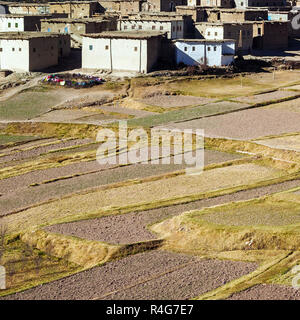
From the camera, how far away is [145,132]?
33.2 m

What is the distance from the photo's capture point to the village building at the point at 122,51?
1750 inches

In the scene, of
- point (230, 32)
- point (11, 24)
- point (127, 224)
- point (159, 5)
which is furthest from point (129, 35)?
point (127, 224)

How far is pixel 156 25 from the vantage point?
4966 cm

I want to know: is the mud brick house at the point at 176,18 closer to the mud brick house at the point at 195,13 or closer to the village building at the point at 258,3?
the mud brick house at the point at 195,13

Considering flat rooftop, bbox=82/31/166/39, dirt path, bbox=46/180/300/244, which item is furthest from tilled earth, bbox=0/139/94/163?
flat rooftop, bbox=82/31/166/39

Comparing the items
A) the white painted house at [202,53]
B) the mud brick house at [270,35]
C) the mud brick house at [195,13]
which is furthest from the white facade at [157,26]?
the mud brick house at [270,35]

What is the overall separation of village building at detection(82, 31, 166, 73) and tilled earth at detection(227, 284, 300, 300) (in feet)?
89.4

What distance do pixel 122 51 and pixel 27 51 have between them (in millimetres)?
5068

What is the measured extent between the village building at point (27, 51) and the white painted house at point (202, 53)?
6988 mm

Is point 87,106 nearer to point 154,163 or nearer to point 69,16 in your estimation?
point 154,163

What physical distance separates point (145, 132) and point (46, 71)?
13.8m

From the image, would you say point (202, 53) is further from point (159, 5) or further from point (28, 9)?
point (28, 9)

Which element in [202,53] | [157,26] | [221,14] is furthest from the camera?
[221,14]
